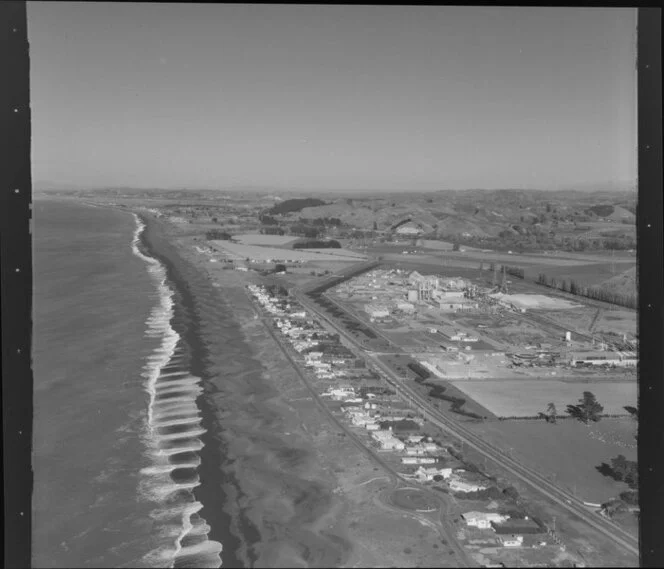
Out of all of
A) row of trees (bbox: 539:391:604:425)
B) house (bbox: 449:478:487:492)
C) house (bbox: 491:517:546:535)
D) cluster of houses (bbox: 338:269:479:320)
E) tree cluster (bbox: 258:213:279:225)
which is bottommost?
house (bbox: 491:517:546:535)

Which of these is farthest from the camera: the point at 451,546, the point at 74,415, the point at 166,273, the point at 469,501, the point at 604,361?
the point at 166,273

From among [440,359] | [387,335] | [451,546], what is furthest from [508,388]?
[451,546]

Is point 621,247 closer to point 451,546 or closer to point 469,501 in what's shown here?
point 469,501

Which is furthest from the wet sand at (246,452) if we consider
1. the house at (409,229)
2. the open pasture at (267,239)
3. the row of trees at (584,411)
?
the row of trees at (584,411)

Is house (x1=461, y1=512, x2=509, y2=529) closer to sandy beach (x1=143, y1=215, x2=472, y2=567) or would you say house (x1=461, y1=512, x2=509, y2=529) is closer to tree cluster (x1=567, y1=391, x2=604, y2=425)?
sandy beach (x1=143, y1=215, x2=472, y2=567)

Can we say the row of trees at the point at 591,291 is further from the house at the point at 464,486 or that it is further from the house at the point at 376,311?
the house at the point at 464,486

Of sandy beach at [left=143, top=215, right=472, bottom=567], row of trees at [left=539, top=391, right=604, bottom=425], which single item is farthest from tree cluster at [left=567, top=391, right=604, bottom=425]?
sandy beach at [left=143, top=215, right=472, bottom=567]

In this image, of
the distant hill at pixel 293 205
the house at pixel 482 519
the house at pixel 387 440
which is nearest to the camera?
the house at pixel 482 519
